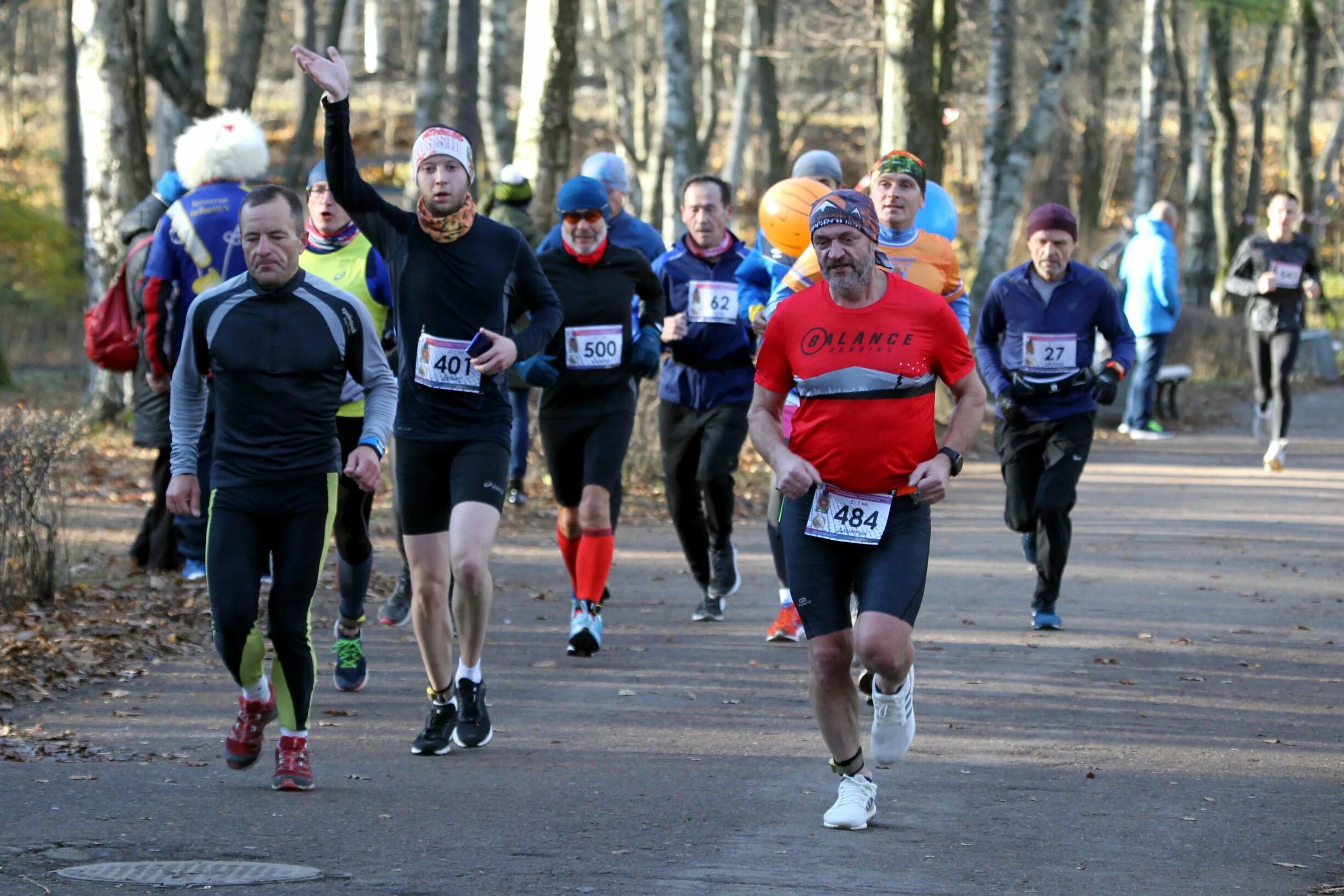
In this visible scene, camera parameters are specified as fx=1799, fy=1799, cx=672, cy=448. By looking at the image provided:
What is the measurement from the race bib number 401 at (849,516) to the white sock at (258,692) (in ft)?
6.57

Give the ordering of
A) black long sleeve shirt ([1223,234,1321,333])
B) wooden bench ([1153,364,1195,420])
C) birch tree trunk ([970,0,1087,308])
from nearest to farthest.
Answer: black long sleeve shirt ([1223,234,1321,333]), birch tree trunk ([970,0,1087,308]), wooden bench ([1153,364,1195,420])

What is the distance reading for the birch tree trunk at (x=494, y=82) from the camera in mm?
21141

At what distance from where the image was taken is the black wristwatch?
5.82 m

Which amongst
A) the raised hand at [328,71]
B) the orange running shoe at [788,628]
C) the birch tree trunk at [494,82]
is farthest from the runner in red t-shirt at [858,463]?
the birch tree trunk at [494,82]

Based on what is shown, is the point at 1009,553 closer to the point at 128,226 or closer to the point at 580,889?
the point at 128,226

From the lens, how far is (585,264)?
9.16 meters

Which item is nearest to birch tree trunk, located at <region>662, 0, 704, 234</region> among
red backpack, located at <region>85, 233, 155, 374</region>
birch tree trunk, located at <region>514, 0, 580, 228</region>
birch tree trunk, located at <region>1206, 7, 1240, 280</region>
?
birch tree trunk, located at <region>514, 0, 580, 228</region>

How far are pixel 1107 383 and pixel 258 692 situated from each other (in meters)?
5.09

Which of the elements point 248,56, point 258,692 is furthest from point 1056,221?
point 248,56

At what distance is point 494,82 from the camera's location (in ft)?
70.0

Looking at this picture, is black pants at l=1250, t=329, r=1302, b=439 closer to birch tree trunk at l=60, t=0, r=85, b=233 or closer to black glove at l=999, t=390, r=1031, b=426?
black glove at l=999, t=390, r=1031, b=426

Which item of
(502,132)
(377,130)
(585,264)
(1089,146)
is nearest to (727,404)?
(585,264)

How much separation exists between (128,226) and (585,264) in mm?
2765

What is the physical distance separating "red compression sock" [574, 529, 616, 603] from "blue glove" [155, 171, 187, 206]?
301 cm
